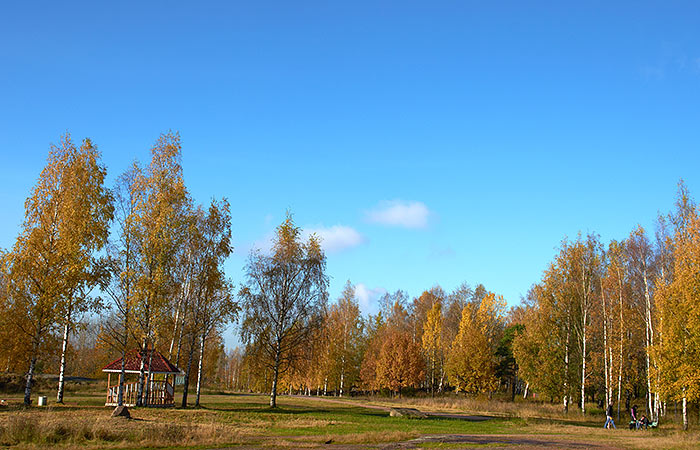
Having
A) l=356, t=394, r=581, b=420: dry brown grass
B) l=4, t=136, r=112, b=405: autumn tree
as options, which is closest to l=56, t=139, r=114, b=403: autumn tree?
l=4, t=136, r=112, b=405: autumn tree

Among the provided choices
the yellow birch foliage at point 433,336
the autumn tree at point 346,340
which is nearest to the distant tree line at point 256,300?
the yellow birch foliage at point 433,336

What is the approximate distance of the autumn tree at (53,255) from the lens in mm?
32375

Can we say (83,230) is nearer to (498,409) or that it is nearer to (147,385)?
(147,385)

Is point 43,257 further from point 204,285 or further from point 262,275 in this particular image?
point 262,275

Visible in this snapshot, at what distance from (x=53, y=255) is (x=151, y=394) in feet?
39.2

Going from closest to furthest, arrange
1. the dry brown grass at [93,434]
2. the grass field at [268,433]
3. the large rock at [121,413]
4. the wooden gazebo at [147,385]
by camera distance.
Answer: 1. the dry brown grass at [93,434]
2. the grass field at [268,433]
3. the large rock at [121,413]
4. the wooden gazebo at [147,385]

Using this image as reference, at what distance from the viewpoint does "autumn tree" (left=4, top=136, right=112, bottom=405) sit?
1275 inches

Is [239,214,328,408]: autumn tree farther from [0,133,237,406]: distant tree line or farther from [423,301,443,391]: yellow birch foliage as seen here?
[423,301,443,391]: yellow birch foliage

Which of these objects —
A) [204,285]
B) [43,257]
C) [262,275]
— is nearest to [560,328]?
[262,275]

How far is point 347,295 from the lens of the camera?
288 ft

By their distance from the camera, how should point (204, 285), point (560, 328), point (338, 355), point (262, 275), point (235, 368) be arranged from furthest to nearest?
point (235, 368) < point (338, 355) < point (560, 328) < point (262, 275) < point (204, 285)

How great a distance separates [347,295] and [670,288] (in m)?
56.8

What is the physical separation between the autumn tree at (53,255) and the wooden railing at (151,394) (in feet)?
10.6

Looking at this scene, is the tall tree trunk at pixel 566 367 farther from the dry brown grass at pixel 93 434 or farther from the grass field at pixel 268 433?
the dry brown grass at pixel 93 434
